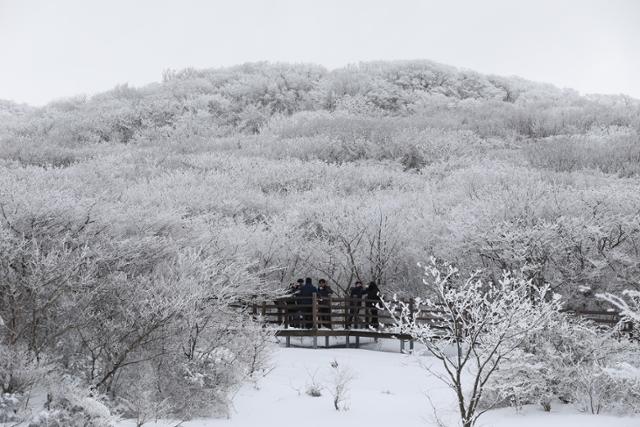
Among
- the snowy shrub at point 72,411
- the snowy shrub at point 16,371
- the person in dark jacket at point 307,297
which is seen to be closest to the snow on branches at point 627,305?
the snowy shrub at point 72,411

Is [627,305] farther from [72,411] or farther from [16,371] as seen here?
[16,371]

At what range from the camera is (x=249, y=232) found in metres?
27.9

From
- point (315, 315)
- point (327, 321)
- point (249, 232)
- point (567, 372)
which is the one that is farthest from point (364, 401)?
point (249, 232)

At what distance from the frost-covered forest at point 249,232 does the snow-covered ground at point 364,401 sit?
775mm

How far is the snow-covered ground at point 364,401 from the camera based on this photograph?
12891 mm

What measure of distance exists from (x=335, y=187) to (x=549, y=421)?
95.2 feet

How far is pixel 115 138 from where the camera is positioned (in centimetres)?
7706

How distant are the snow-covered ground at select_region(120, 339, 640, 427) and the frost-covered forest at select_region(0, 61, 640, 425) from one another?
77cm

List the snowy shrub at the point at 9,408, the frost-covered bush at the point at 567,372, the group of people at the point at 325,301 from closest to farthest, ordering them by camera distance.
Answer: the snowy shrub at the point at 9,408 < the frost-covered bush at the point at 567,372 < the group of people at the point at 325,301

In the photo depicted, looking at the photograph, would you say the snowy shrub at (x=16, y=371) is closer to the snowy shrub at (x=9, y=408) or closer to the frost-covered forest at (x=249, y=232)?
the frost-covered forest at (x=249, y=232)

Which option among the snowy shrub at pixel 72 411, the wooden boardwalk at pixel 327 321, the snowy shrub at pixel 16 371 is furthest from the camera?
the wooden boardwalk at pixel 327 321

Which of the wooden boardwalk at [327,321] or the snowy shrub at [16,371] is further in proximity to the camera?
the wooden boardwalk at [327,321]

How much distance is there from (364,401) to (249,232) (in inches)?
531

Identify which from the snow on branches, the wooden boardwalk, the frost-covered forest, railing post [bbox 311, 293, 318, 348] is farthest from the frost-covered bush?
railing post [bbox 311, 293, 318, 348]
